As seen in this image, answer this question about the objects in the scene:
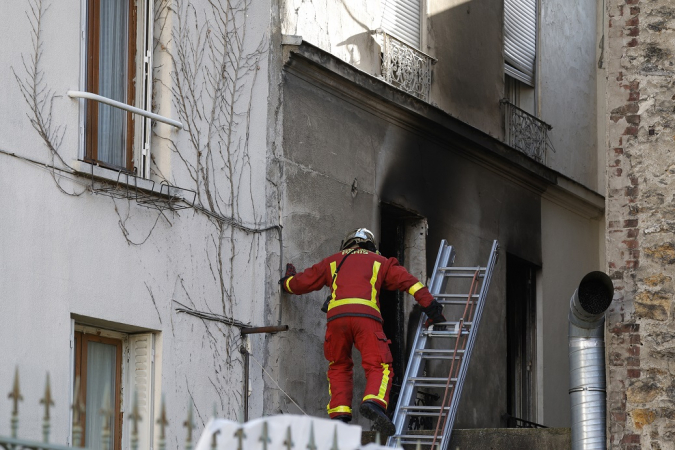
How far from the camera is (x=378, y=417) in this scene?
10.4 metres

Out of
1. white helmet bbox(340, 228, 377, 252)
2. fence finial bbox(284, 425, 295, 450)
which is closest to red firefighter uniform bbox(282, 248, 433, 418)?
white helmet bbox(340, 228, 377, 252)

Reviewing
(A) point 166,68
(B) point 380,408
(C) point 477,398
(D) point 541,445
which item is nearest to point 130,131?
(A) point 166,68

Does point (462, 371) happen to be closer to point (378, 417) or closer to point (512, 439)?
point (512, 439)

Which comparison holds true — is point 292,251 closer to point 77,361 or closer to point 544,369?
point 77,361

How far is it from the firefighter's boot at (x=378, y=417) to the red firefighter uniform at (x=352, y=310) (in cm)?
29

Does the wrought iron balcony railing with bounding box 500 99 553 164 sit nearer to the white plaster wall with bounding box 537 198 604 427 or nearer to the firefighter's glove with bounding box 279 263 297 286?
the white plaster wall with bounding box 537 198 604 427

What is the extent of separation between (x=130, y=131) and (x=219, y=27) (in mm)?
1509

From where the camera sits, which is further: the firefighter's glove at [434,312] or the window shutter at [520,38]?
the window shutter at [520,38]

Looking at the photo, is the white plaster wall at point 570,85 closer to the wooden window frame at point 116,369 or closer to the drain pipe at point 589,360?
the drain pipe at point 589,360

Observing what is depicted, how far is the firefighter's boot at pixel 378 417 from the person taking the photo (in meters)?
10.4

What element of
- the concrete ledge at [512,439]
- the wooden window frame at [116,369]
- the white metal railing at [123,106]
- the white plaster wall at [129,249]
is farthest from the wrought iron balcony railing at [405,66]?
the wooden window frame at [116,369]

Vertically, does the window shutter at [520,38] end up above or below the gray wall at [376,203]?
above

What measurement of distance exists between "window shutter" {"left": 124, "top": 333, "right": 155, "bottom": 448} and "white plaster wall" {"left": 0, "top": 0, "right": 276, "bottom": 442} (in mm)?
80

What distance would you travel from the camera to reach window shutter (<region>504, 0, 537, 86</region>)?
16562 millimetres
